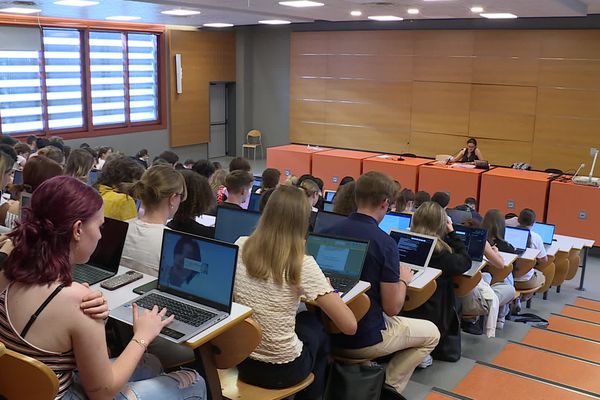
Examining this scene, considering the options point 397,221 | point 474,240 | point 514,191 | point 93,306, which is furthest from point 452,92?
point 93,306

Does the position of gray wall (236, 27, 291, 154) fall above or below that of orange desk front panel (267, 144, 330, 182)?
above

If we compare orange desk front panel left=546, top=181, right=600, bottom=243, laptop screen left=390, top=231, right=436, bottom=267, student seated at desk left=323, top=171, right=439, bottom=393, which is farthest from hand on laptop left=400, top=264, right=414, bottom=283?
orange desk front panel left=546, top=181, right=600, bottom=243

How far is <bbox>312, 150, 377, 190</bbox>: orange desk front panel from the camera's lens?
417 inches

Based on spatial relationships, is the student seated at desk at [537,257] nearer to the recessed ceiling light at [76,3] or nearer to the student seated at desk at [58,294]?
the student seated at desk at [58,294]

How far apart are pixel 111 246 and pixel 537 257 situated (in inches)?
164

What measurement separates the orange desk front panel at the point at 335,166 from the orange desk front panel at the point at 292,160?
0.16 metres

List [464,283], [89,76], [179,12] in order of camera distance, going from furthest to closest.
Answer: [89,76] < [179,12] < [464,283]

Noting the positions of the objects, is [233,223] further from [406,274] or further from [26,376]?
[26,376]

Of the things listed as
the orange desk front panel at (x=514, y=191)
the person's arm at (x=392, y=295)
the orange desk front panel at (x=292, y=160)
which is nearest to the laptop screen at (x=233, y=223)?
the person's arm at (x=392, y=295)

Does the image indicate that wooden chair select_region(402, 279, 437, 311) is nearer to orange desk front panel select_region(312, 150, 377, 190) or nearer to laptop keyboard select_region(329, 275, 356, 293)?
laptop keyboard select_region(329, 275, 356, 293)

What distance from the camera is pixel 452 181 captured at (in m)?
9.61

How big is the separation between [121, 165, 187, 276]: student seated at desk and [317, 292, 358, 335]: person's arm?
0.93 metres

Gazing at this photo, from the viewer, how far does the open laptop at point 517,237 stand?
5836 mm

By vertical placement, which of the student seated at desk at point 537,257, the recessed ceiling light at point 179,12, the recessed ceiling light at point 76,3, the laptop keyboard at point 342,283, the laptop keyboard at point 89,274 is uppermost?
the recessed ceiling light at point 179,12
